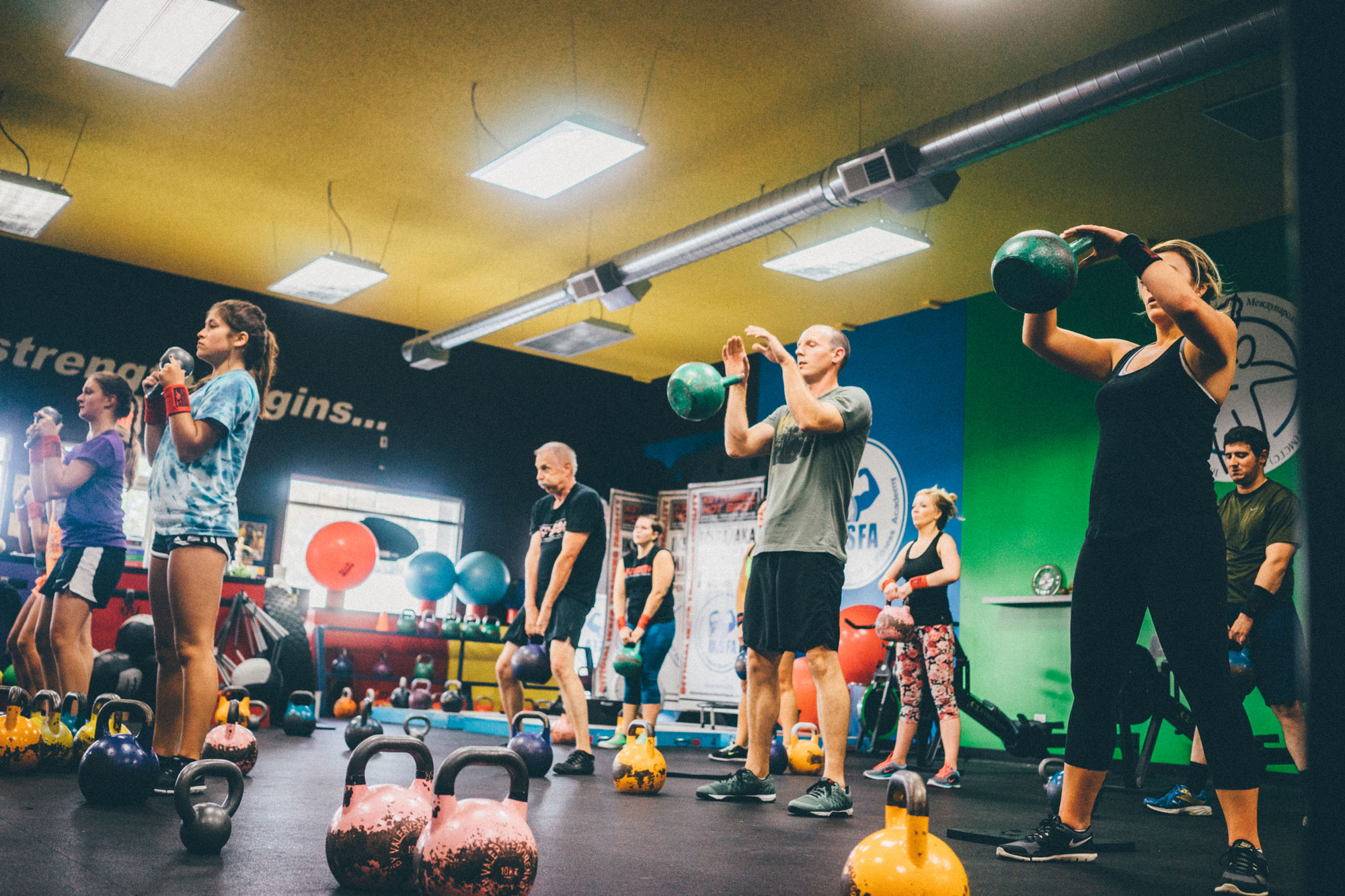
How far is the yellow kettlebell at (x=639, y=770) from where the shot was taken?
3746mm

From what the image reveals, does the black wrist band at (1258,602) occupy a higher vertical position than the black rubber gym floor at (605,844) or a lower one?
higher

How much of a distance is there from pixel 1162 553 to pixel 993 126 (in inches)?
139

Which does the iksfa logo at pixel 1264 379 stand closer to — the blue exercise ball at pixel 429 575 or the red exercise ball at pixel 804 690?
the red exercise ball at pixel 804 690

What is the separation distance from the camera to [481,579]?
9.98m

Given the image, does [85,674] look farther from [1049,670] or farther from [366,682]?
[1049,670]

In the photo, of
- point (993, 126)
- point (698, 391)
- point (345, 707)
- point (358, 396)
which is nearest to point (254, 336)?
point (698, 391)

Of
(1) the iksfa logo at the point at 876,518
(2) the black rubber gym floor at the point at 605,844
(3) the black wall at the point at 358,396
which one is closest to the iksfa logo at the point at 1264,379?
(1) the iksfa logo at the point at 876,518

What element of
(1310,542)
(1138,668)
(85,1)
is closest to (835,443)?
(1138,668)

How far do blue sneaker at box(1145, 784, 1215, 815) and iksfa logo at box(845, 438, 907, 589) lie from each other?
473 cm

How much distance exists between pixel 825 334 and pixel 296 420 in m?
8.06

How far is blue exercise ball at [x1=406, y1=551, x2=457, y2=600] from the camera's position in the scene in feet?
32.4

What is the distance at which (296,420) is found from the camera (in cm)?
1035

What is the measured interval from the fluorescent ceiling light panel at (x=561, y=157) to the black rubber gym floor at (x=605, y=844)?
348 centimetres

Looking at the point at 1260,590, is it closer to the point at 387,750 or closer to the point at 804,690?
the point at 387,750
